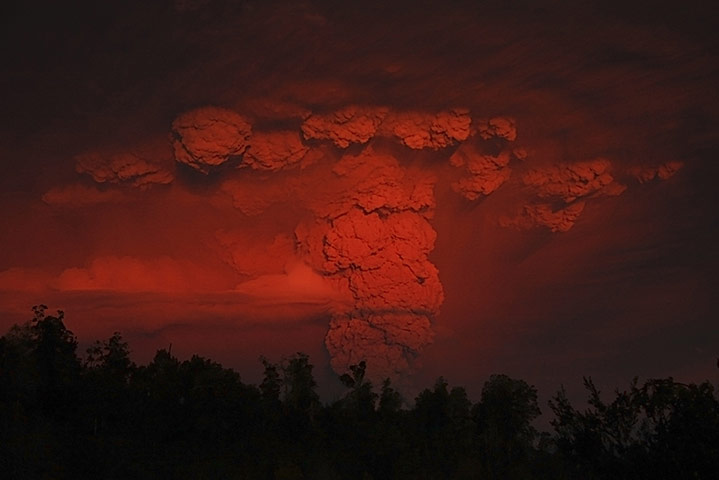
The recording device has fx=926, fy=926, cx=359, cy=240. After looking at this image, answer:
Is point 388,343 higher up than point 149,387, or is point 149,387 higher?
point 388,343

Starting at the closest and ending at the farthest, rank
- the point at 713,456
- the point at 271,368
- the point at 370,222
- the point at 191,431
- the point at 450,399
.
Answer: the point at 713,456 → the point at 191,431 → the point at 271,368 → the point at 450,399 → the point at 370,222

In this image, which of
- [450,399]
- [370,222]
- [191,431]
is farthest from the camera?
[370,222]

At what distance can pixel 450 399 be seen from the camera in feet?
110

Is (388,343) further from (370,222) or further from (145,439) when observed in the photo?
(145,439)

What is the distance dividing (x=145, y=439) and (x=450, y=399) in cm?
1332

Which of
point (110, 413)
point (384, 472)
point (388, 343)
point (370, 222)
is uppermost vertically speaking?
point (370, 222)

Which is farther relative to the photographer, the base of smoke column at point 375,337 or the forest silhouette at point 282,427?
the base of smoke column at point 375,337

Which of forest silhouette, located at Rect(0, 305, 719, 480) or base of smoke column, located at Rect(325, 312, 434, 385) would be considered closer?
forest silhouette, located at Rect(0, 305, 719, 480)

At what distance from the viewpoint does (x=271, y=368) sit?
3130 cm

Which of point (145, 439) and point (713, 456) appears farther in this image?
point (145, 439)

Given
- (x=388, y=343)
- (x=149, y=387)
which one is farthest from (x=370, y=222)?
(x=149, y=387)

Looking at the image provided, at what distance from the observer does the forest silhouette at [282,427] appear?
15.8 metres

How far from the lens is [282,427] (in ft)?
89.6

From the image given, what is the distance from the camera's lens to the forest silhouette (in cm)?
1577
